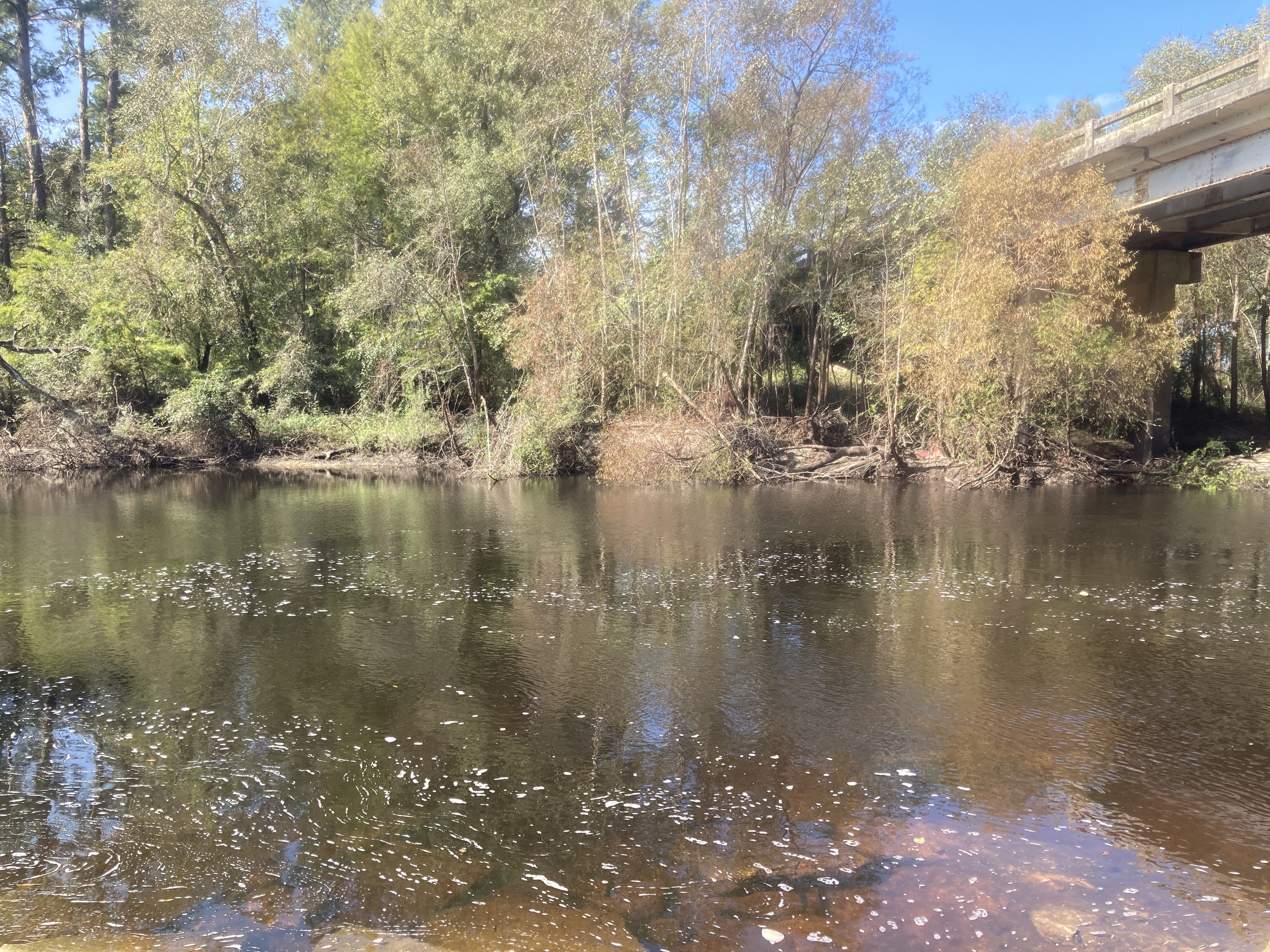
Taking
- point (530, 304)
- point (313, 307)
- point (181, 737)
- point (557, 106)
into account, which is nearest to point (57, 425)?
point (313, 307)

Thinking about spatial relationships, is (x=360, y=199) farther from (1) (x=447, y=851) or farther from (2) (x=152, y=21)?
(1) (x=447, y=851)

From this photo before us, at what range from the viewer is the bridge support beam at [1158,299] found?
2262 cm

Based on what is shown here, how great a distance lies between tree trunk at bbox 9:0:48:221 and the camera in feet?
109

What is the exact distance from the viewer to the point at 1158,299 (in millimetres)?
22938

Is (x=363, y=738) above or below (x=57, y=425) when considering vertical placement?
below

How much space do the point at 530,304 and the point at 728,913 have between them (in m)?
21.7

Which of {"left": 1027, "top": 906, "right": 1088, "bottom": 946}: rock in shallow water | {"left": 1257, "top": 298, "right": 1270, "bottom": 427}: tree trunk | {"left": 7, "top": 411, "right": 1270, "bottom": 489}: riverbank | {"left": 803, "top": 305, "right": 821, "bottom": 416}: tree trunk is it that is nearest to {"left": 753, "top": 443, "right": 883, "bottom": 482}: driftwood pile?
{"left": 7, "top": 411, "right": 1270, "bottom": 489}: riverbank

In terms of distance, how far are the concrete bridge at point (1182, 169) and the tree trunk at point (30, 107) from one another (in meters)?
37.4

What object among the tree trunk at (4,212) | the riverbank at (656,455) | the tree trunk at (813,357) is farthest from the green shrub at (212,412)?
the tree trunk at (813,357)

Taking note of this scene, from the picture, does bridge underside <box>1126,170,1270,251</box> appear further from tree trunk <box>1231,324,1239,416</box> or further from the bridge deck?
tree trunk <box>1231,324,1239,416</box>

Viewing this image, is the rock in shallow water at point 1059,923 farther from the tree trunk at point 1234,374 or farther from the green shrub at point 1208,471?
the tree trunk at point 1234,374

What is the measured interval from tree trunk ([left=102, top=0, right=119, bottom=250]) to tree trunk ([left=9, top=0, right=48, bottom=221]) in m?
2.42

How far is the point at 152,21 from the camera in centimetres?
2806

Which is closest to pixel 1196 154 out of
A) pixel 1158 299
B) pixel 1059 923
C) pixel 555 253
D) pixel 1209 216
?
pixel 1209 216
